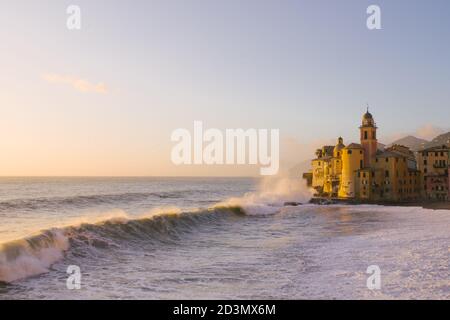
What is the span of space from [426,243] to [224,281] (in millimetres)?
13865

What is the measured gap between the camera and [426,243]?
2556cm

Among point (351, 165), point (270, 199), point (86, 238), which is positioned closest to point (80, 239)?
point (86, 238)

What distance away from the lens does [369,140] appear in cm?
8206

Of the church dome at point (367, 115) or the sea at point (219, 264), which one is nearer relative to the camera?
the sea at point (219, 264)

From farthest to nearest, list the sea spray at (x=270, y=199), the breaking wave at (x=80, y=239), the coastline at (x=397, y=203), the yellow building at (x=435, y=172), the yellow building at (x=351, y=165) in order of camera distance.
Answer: the yellow building at (x=351, y=165) < the yellow building at (x=435, y=172) < the sea spray at (x=270, y=199) < the coastline at (x=397, y=203) < the breaking wave at (x=80, y=239)

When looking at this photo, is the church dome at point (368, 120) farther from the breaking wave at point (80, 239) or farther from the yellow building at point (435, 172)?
the breaking wave at point (80, 239)

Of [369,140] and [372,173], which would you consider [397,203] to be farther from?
[369,140]

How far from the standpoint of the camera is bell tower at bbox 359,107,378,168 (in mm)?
81125

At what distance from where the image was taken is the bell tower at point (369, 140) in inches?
3194

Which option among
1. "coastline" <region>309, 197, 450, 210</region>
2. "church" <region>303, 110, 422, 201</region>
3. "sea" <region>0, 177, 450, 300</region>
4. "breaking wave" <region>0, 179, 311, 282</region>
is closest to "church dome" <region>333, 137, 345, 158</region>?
"church" <region>303, 110, 422, 201</region>

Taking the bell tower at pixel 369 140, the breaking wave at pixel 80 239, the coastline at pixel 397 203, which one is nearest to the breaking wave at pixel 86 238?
the breaking wave at pixel 80 239

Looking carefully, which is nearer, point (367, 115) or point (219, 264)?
point (219, 264)

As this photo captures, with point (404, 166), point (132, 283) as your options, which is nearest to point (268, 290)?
point (132, 283)
